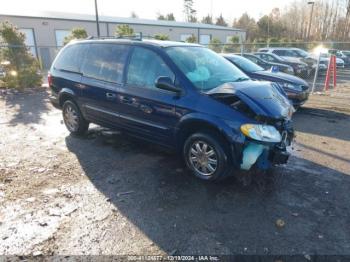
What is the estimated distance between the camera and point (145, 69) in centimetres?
429

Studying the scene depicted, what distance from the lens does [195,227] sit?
2957 millimetres

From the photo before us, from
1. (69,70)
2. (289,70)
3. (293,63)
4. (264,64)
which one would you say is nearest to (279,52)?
(293,63)

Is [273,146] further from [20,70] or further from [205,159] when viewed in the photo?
[20,70]

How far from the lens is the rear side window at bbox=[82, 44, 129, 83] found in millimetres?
4598

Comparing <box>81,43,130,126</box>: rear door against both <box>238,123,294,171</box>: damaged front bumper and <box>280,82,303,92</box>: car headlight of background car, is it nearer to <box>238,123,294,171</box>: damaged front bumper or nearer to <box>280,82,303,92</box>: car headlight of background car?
<box>238,123,294,171</box>: damaged front bumper

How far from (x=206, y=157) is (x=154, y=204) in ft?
3.23

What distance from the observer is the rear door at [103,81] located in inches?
182

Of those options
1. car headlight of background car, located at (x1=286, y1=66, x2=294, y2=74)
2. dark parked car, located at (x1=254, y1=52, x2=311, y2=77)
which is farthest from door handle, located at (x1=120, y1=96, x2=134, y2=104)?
dark parked car, located at (x1=254, y1=52, x2=311, y2=77)

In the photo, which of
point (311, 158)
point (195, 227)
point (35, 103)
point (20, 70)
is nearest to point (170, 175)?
point (195, 227)

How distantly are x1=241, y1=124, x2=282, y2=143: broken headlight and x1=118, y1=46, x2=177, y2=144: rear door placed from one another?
1042 mm

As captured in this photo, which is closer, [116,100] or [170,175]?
[170,175]

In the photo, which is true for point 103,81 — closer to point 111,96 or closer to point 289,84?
point 111,96

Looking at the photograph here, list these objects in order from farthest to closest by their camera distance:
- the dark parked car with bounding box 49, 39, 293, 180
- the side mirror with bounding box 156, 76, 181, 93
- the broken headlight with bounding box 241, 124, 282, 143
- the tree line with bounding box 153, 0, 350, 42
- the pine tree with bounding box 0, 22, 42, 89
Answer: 1. the tree line with bounding box 153, 0, 350, 42
2. the pine tree with bounding box 0, 22, 42, 89
3. the side mirror with bounding box 156, 76, 181, 93
4. the dark parked car with bounding box 49, 39, 293, 180
5. the broken headlight with bounding box 241, 124, 282, 143

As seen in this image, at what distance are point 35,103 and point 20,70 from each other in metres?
2.99
